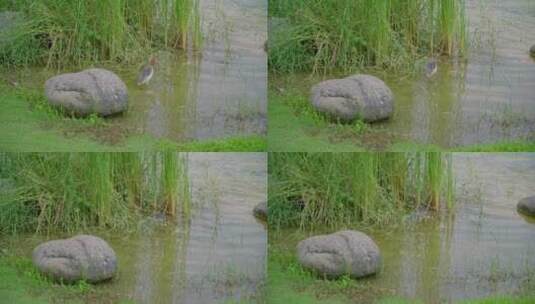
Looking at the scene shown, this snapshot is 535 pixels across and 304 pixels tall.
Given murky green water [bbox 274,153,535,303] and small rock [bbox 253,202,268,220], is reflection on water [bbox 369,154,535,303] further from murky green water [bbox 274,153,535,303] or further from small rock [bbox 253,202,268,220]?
small rock [bbox 253,202,268,220]

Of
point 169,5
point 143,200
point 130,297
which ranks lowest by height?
point 130,297

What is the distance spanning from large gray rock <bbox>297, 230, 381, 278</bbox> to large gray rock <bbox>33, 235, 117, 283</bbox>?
911 millimetres

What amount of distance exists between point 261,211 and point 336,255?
0.41 m

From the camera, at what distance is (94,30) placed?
574cm

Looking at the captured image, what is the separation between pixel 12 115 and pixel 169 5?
89 centimetres

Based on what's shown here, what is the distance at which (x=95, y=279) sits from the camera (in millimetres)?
5664

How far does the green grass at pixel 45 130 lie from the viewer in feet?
18.5

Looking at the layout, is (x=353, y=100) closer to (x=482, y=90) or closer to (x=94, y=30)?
(x=482, y=90)

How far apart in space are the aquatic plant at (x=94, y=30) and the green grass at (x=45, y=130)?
0.61 feet

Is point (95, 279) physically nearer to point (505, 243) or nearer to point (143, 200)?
point (143, 200)

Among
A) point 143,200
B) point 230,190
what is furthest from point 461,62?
point 143,200

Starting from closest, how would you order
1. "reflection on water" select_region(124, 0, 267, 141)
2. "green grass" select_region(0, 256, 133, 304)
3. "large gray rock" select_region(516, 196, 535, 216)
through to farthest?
"green grass" select_region(0, 256, 133, 304)
"reflection on water" select_region(124, 0, 267, 141)
"large gray rock" select_region(516, 196, 535, 216)

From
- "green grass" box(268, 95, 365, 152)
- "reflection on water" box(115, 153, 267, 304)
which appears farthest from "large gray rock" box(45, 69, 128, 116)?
"green grass" box(268, 95, 365, 152)

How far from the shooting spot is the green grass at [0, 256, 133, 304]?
5.62 metres
